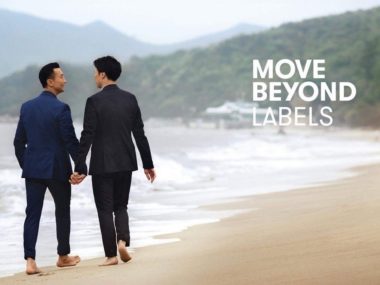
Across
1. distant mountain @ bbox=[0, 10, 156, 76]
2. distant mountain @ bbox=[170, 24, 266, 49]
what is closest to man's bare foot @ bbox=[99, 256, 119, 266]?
distant mountain @ bbox=[170, 24, 266, 49]

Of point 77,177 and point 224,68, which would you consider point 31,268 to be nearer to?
point 77,177

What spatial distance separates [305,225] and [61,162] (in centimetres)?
217

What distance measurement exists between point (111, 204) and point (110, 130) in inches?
16.8

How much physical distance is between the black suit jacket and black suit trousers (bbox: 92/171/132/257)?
0.07 m

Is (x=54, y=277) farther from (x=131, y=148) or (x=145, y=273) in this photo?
(x=131, y=148)

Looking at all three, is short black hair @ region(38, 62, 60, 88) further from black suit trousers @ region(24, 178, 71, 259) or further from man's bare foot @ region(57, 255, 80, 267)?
man's bare foot @ region(57, 255, 80, 267)

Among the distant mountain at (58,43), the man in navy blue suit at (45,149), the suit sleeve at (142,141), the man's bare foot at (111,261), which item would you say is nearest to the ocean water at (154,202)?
the man in navy blue suit at (45,149)

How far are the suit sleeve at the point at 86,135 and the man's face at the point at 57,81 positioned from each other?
285mm

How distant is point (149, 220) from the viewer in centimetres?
862

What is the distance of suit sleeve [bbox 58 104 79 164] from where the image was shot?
5.46 metres

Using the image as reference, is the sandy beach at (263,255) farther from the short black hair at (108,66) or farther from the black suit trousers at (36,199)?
the short black hair at (108,66)

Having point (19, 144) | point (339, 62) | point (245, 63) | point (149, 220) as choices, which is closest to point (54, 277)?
point (19, 144)

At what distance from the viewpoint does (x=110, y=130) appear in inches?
216

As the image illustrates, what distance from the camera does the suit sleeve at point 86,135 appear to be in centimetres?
536
